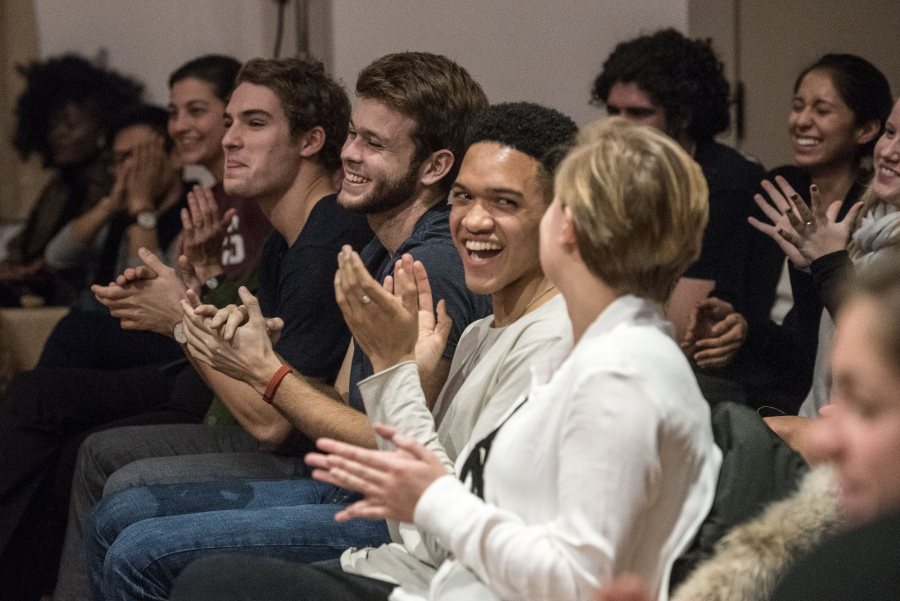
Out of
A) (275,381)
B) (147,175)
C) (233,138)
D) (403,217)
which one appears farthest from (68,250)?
(275,381)

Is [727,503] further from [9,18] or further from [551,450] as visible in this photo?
[9,18]

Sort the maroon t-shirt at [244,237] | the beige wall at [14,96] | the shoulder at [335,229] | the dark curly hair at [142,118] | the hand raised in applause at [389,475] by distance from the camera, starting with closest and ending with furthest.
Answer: the hand raised in applause at [389,475] → the shoulder at [335,229] → the maroon t-shirt at [244,237] → the dark curly hair at [142,118] → the beige wall at [14,96]

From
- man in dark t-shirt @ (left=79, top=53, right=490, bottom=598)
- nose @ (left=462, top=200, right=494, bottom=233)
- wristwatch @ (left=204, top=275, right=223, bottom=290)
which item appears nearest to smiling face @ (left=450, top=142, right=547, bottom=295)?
nose @ (left=462, top=200, right=494, bottom=233)

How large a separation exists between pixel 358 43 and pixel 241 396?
1441 mm

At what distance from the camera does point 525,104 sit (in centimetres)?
180

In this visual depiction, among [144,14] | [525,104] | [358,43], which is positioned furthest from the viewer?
[144,14]

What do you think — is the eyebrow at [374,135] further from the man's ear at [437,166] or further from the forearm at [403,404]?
the forearm at [403,404]

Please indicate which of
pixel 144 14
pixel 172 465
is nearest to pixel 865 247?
pixel 172 465

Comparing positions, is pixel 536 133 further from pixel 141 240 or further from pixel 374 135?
pixel 141 240

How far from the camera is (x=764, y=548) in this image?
4.09 feet

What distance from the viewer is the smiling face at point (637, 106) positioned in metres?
2.91

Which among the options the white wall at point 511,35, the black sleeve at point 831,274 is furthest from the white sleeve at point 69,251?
the black sleeve at point 831,274

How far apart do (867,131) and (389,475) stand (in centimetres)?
177

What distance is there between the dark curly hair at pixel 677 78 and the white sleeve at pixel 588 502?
1744 millimetres
